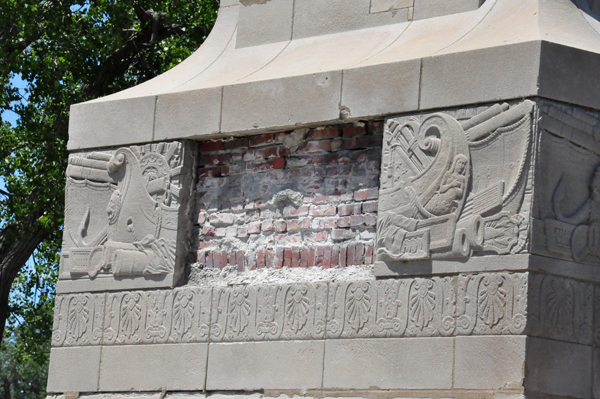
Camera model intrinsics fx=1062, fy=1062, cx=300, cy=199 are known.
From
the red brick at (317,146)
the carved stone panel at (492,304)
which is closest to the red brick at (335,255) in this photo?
the red brick at (317,146)

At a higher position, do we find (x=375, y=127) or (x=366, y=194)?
(x=375, y=127)

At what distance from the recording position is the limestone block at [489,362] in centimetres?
546

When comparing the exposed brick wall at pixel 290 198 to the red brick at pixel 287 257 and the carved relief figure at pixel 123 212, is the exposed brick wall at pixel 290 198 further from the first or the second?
the carved relief figure at pixel 123 212

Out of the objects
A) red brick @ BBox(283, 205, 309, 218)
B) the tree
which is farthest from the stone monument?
the tree

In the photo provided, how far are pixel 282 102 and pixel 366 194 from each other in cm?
83

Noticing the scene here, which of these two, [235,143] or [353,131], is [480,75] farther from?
[235,143]

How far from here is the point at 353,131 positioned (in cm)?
661

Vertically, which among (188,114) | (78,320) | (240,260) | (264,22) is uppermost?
(264,22)

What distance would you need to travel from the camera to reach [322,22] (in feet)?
23.9

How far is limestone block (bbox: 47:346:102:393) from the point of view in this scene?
283 inches

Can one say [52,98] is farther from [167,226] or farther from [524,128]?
[524,128]

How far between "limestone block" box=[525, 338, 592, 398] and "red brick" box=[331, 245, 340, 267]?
1426mm

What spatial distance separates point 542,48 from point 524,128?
454mm

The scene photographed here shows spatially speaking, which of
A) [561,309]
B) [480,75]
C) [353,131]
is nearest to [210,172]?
[353,131]
